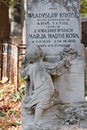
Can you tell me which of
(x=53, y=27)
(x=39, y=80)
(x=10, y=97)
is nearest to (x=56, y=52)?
(x=53, y=27)

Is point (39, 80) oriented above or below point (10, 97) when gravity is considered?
above

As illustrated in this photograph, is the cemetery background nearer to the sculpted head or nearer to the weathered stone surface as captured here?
the weathered stone surface

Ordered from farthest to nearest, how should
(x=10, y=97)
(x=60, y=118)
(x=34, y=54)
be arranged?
(x=10, y=97), (x=60, y=118), (x=34, y=54)

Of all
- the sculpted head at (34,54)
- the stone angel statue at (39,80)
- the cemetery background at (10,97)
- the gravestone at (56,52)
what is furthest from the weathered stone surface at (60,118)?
the cemetery background at (10,97)

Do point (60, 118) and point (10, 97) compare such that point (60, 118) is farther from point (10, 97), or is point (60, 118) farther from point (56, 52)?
point (10, 97)

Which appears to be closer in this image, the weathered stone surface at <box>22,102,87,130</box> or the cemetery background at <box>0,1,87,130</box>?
the weathered stone surface at <box>22,102,87,130</box>

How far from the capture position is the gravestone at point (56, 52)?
8.07 metres

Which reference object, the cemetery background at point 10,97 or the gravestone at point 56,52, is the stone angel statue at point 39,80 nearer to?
the gravestone at point 56,52

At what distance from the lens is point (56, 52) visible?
27.4 ft

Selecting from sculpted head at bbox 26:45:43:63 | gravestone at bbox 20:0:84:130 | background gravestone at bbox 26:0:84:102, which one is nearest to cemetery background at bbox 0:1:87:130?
gravestone at bbox 20:0:84:130

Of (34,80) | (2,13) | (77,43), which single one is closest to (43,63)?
(34,80)

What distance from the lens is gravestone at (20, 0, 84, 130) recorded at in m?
8.07

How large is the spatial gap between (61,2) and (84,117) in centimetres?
229

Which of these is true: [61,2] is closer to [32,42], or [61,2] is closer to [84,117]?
[32,42]
